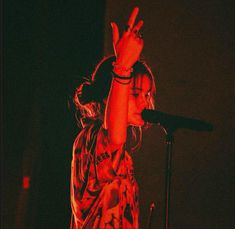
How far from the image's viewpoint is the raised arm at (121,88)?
5.39ft

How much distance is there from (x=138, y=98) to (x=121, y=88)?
7.2 inches

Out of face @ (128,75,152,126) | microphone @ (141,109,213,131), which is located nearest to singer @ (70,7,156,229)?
face @ (128,75,152,126)

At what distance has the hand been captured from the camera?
1693 mm

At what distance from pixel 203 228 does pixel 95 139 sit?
78 centimetres

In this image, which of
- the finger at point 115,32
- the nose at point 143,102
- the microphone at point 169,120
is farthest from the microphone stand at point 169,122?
the finger at point 115,32

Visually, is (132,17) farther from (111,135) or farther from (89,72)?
(111,135)

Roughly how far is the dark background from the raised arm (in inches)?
4.5

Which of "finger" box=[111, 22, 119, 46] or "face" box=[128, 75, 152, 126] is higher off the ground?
"finger" box=[111, 22, 119, 46]

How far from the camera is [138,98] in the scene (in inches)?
70.1

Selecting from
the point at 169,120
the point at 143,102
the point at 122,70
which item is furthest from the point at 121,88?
the point at 169,120

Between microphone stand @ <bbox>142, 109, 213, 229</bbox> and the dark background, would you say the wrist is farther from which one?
microphone stand @ <bbox>142, 109, 213, 229</bbox>

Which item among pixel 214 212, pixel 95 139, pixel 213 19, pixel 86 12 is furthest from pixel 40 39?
pixel 214 212

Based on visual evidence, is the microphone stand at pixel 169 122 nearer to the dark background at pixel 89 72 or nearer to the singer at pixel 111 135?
the singer at pixel 111 135

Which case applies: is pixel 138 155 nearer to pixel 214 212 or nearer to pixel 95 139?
pixel 95 139
